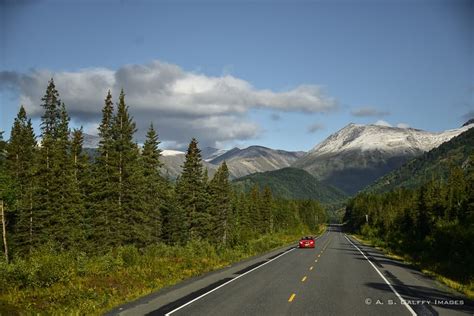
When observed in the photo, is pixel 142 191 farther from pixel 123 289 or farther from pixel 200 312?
pixel 200 312

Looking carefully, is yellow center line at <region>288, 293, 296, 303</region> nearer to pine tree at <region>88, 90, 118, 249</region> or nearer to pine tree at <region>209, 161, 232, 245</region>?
pine tree at <region>88, 90, 118, 249</region>

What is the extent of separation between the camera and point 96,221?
143ft

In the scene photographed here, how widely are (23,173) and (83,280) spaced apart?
34.1m

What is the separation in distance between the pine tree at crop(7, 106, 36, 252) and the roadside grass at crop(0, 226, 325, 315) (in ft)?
68.9

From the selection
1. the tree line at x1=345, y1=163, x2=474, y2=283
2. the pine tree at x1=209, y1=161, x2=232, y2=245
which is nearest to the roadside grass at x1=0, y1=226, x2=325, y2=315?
the tree line at x1=345, y1=163, x2=474, y2=283

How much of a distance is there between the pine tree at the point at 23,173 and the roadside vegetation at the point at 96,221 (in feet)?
0.39

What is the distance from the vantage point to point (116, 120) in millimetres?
44281

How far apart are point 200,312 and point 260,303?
2.54 metres

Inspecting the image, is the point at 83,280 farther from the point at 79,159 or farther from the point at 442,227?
the point at 79,159

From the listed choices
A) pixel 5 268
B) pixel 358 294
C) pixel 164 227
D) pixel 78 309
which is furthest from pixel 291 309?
pixel 164 227

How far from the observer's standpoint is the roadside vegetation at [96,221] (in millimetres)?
18469

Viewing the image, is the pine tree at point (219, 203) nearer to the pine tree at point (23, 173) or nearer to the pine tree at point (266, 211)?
the pine tree at point (23, 173)

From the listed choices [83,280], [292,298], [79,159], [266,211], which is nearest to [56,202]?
[79,159]

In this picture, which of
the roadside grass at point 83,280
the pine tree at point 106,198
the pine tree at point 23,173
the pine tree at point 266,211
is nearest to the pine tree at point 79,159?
the pine tree at point 23,173
